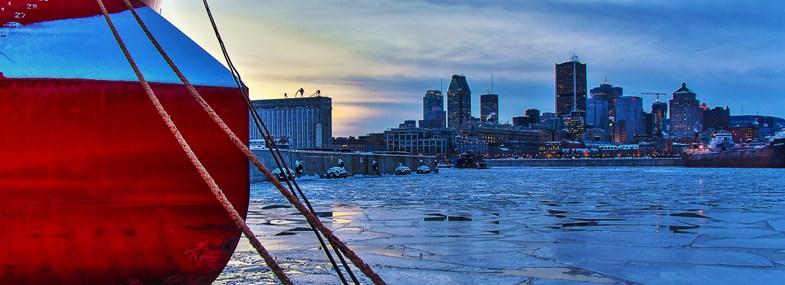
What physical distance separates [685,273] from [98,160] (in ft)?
14.0

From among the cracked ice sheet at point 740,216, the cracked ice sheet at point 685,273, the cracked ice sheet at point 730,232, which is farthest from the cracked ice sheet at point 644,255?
the cracked ice sheet at point 740,216

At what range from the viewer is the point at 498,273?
5.23 meters

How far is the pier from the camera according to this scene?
29.5 meters

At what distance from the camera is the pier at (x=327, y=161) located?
29.5 meters

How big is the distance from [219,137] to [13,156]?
94 centimetres

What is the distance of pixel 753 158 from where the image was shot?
108 m

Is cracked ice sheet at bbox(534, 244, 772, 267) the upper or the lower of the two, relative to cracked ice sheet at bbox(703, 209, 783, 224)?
upper

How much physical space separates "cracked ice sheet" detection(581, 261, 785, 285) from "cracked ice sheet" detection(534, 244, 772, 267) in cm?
22

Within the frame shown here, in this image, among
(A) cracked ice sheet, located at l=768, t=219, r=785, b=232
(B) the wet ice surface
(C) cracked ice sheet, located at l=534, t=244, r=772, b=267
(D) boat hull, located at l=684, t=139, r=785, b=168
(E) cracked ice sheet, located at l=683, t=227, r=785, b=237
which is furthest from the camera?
(D) boat hull, located at l=684, t=139, r=785, b=168

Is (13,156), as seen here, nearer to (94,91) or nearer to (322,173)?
(94,91)

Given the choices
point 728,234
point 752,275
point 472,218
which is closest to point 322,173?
point 472,218

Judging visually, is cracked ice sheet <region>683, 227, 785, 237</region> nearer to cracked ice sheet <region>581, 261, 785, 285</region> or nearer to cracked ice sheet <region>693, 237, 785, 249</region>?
cracked ice sheet <region>693, 237, 785, 249</region>

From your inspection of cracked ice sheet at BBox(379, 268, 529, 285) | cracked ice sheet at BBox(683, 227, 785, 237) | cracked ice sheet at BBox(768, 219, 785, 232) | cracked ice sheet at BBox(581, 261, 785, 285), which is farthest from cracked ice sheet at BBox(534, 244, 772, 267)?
cracked ice sheet at BBox(768, 219, 785, 232)

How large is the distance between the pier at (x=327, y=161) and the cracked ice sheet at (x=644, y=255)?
21.0 m
